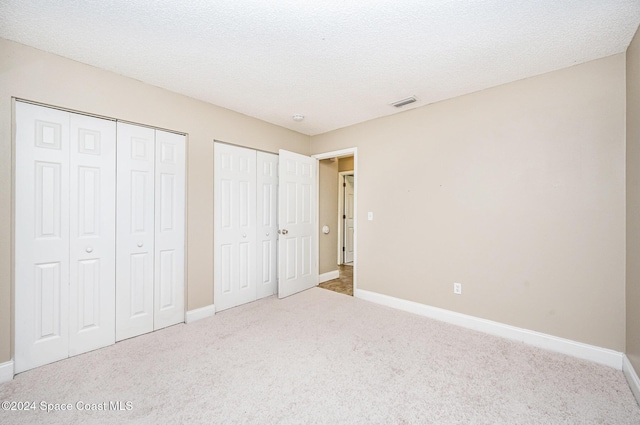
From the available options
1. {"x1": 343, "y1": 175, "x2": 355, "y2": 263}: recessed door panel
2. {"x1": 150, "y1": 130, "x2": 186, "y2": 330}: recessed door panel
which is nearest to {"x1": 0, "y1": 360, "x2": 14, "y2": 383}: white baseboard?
{"x1": 150, "y1": 130, "x2": 186, "y2": 330}: recessed door panel

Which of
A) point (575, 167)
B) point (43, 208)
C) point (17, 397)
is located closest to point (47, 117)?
point (43, 208)

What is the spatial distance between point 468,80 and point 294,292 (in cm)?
338

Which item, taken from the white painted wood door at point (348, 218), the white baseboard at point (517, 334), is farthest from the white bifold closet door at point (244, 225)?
the white painted wood door at point (348, 218)

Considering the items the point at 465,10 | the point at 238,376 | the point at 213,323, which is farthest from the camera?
the point at 213,323

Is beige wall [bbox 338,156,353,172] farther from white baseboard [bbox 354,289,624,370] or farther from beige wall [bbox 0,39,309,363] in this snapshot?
white baseboard [bbox 354,289,624,370]

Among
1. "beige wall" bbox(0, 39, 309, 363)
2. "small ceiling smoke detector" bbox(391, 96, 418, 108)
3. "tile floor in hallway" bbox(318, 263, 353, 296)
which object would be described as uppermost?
"small ceiling smoke detector" bbox(391, 96, 418, 108)

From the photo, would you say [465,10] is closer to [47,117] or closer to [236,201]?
[236,201]

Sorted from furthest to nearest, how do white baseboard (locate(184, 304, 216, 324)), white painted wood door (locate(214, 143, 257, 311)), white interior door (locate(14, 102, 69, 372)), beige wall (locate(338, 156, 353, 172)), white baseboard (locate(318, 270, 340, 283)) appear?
beige wall (locate(338, 156, 353, 172))
white baseboard (locate(318, 270, 340, 283))
white painted wood door (locate(214, 143, 257, 311))
white baseboard (locate(184, 304, 216, 324))
white interior door (locate(14, 102, 69, 372))

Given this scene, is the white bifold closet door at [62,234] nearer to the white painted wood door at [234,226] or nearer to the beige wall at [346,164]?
the white painted wood door at [234,226]

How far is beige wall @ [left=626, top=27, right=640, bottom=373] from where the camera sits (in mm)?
1855

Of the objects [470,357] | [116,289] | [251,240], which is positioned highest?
[251,240]

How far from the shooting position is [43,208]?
7.05 ft

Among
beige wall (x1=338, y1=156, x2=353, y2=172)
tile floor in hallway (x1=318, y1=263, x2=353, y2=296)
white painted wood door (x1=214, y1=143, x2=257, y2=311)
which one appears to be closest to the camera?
white painted wood door (x1=214, y1=143, x2=257, y2=311)

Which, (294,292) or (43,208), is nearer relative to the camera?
(43,208)
